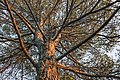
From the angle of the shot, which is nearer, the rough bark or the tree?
the rough bark

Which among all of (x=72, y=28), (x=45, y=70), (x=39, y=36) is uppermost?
(x=72, y=28)

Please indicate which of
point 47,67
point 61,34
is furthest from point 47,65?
point 61,34

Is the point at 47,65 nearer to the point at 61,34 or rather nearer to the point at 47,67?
the point at 47,67

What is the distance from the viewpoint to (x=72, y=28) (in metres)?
4.78

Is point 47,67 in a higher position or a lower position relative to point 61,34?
lower

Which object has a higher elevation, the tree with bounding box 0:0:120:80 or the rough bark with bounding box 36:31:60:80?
the tree with bounding box 0:0:120:80

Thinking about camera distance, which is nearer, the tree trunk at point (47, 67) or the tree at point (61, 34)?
the tree trunk at point (47, 67)

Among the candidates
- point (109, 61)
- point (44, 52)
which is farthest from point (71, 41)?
point (44, 52)

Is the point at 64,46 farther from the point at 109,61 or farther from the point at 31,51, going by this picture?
the point at 109,61

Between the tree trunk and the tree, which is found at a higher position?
the tree

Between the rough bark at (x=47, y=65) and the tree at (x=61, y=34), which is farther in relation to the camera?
the tree at (x=61, y=34)

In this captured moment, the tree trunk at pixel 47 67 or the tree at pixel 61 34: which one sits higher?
the tree at pixel 61 34

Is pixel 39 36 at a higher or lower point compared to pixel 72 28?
lower

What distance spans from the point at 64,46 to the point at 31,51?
2.16 feet
